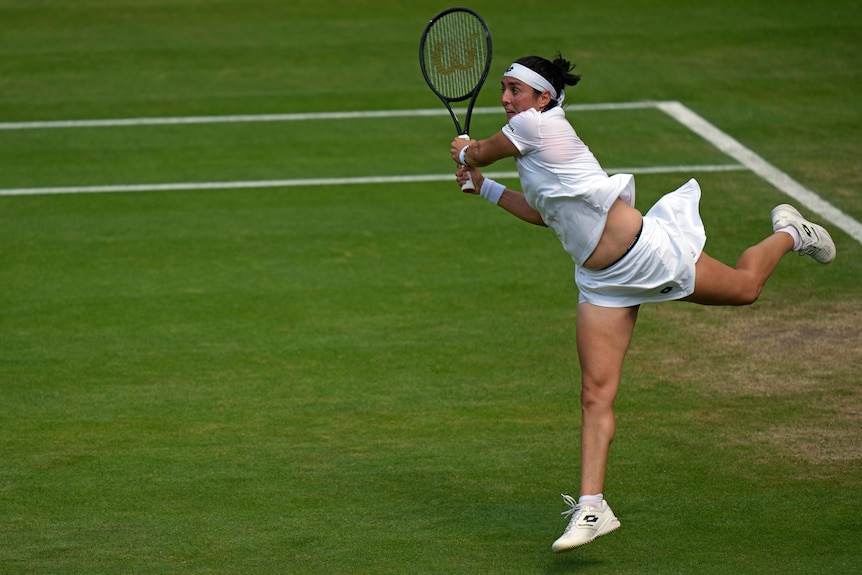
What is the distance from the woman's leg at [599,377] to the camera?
18.5 ft

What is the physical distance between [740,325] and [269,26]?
10.2 m

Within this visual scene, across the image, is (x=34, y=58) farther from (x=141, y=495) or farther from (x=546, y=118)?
(x=546, y=118)

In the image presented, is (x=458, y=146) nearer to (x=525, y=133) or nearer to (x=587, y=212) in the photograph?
(x=525, y=133)

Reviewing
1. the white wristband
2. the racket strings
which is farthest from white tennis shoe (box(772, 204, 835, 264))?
the racket strings

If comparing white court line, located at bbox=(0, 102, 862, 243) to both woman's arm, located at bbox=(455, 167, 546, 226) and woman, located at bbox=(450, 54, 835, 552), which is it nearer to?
woman's arm, located at bbox=(455, 167, 546, 226)

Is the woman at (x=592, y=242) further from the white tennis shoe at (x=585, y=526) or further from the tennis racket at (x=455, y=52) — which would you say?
the tennis racket at (x=455, y=52)

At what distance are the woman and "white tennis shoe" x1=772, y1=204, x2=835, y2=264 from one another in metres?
1.05

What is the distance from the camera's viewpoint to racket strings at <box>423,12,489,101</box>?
6766 millimetres

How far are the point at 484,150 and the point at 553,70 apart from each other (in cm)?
49

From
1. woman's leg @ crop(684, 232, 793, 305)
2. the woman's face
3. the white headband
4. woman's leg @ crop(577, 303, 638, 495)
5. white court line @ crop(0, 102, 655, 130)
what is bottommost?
woman's leg @ crop(577, 303, 638, 495)

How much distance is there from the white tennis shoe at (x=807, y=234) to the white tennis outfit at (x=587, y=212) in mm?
1087

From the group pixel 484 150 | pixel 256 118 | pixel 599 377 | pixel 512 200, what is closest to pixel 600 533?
pixel 599 377

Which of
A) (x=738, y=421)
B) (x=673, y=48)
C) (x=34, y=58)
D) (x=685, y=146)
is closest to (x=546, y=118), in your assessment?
(x=738, y=421)

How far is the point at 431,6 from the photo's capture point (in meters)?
17.7
